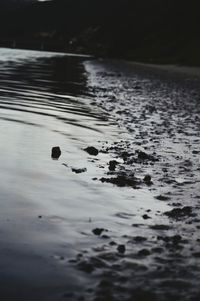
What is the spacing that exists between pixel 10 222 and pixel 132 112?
51.5 feet

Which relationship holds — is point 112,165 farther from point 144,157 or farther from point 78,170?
point 144,157

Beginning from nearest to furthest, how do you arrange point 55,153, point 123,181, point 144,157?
point 123,181, point 55,153, point 144,157

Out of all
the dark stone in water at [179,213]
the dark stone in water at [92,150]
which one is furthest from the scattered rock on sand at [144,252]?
the dark stone in water at [92,150]

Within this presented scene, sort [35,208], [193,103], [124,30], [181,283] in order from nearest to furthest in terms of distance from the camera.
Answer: [181,283] < [35,208] < [193,103] < [124,30]

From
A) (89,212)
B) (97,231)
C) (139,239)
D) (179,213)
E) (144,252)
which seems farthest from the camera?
(179,213)

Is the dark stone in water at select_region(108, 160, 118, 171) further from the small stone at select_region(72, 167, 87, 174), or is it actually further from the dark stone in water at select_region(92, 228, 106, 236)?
the dark stone in water at select_region(92, 228, 106, 236)

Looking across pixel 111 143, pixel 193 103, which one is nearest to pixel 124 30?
pixel 193 103

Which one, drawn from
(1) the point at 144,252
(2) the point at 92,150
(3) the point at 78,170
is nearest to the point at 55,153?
(2) the point at 92,150

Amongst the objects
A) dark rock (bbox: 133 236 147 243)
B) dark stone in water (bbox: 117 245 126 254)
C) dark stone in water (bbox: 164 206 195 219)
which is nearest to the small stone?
dark stone in water (bbox: 164 206 195 219)

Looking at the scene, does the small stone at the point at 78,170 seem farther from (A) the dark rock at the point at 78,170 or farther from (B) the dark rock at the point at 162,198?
(B) the dark rock at the point at 162,198

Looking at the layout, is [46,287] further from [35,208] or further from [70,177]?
[70,177]

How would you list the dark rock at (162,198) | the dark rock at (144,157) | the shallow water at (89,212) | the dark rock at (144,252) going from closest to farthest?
the shallow water at (89,212)
the dark rock at (144,252)
the dark rock at (162,198)
the dark rock at (144,157)

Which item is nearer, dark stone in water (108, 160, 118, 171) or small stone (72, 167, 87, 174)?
small stone (72, 167, 87, 174)

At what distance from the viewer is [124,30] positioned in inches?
5723
